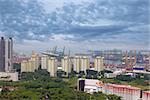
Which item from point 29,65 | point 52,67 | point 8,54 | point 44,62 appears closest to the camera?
point 8,54

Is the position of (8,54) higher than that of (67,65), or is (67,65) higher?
(8,54)

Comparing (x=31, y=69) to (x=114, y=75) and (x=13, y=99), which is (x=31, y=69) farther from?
(x=13, y=99)

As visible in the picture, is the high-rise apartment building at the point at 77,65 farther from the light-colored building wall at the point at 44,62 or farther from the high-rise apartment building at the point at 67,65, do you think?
the light-colored building wall at the point at 44,62

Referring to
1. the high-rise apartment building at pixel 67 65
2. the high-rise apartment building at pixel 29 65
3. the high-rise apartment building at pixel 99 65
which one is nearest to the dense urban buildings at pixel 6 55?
the high-rise apartment building at pixel 29 65

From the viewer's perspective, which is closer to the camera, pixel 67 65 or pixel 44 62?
pixel 67 65

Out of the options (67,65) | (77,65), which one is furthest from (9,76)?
(77,65)

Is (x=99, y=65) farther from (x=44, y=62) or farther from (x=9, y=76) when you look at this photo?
(x=9, y=76)

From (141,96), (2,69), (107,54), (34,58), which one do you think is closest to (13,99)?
(141,96)

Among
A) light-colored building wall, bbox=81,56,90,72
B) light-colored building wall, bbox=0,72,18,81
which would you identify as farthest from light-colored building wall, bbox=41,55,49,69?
light-colored building wall, bbox=0,72,18,81

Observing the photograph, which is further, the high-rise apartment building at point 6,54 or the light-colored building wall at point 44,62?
the light-colored building wall at point 44,62
